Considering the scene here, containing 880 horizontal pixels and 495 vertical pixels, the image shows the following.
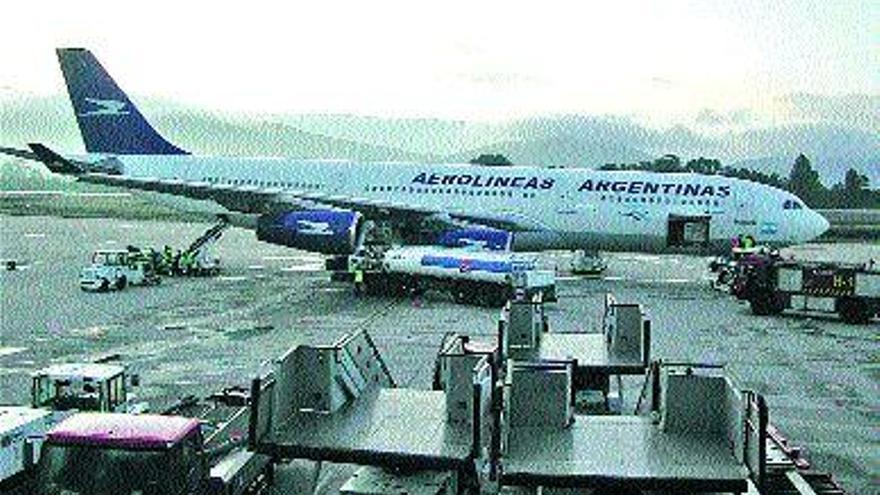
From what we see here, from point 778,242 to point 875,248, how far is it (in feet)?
138

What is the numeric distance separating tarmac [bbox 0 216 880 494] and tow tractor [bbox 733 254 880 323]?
727mm

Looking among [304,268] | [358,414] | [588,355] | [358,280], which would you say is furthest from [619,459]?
[304,268]

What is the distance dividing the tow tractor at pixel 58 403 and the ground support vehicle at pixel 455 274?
20.7 m

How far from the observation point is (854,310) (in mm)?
39938

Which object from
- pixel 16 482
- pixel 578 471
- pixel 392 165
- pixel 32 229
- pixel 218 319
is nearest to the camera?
pixel 578 471

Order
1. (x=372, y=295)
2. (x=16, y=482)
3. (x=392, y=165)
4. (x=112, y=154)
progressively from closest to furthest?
1. (x=16, y=482)
2. (x=372, y=295)
3. (x=392, y=165)
4. (x=112, y=154)

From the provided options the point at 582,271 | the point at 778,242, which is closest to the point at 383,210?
the point at 582,271

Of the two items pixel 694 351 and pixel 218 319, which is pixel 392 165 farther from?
pixel 694 351

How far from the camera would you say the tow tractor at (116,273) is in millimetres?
47250

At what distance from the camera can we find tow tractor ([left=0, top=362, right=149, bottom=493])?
17250 millimetres

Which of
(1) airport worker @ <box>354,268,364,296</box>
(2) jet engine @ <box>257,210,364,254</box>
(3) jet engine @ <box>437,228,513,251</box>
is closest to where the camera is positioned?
(1) airport worker @ <box>354,268,364,296</box>

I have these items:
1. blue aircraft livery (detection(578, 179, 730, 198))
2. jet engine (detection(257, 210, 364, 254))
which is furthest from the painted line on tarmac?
blue aircraft livery (detection(578, 179, 730, 198))

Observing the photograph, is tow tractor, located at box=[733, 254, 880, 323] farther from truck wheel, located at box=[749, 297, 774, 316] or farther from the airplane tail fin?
the airplane tail fin

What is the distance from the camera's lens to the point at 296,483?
58.9ft
